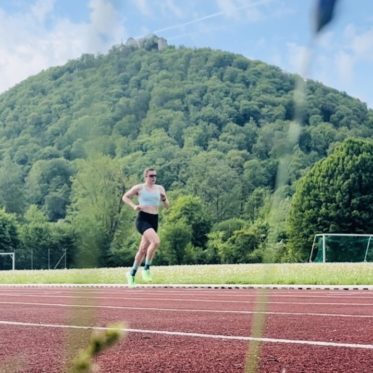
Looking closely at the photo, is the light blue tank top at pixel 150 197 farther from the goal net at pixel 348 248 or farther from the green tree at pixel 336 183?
the goal net at pixel 348 248

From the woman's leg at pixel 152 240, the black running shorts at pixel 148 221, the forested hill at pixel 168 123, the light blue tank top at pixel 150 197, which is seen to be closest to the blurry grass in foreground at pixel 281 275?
the woman's leg at pixel 152 240

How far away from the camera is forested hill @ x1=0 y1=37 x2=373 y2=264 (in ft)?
1.80

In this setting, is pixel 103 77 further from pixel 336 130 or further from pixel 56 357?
pixel 56 357

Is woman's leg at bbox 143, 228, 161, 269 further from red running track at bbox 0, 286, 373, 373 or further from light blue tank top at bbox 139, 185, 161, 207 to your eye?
red running track at bbox 0, 286, 373, 373

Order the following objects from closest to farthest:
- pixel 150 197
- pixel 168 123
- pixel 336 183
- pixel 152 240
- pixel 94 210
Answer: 1. pixel 94 210
2. pixel 168 123
3. pixel 336 183
4. pixel 150 197
5. pixel 152 240

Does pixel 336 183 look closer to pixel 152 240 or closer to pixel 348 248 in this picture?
pixel 152 240

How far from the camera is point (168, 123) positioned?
83 cm

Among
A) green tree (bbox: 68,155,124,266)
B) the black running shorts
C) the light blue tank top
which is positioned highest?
green tree (bbox: 68,155,124,266)

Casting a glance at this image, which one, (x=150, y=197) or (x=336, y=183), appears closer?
(x=336, y=183)

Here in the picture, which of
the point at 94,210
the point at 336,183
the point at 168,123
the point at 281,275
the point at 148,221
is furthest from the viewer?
the point at 281,275

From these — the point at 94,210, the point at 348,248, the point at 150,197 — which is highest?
the point at 94,210

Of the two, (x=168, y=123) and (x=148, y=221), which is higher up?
(x=168, y=123)

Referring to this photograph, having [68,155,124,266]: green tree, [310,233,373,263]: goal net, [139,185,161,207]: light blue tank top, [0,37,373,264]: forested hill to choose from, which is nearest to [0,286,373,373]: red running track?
[0,37,373,264]: forested hill

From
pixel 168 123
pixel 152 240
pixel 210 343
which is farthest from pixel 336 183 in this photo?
pixel 152 240
